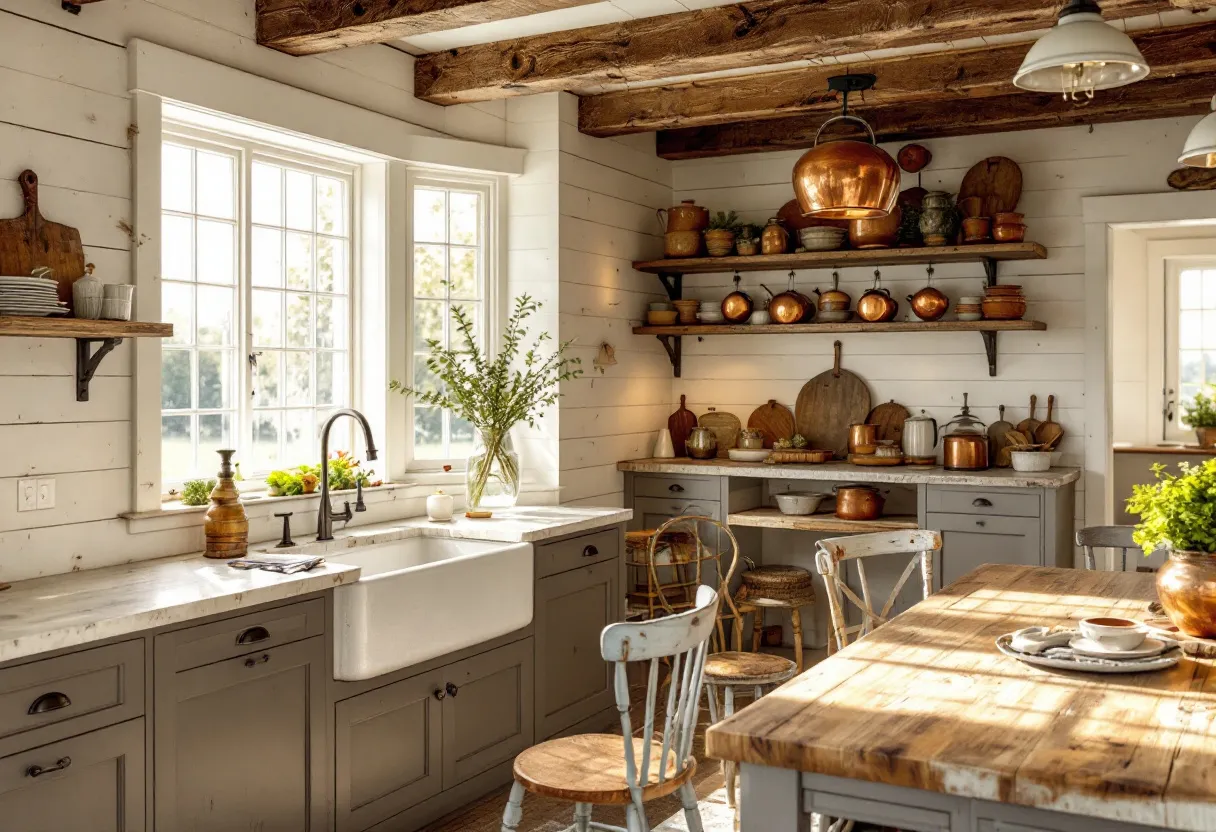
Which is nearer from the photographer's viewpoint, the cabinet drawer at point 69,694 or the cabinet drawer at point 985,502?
the cabinet drawer at point 69,694

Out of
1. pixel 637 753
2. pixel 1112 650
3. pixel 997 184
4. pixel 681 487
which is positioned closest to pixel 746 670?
pixel 637 753

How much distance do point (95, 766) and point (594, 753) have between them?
113 centimetres

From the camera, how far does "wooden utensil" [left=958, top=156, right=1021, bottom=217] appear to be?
5.27m

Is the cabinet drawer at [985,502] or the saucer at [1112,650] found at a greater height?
the cabinet drawer at [985,502]

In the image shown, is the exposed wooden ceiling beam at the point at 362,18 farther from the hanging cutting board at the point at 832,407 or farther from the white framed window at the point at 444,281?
the hanging cutting board at the point at 832,407

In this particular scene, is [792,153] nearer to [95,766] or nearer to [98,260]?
[98,260]

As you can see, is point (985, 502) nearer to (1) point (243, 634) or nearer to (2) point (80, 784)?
(1) point (243, 634)

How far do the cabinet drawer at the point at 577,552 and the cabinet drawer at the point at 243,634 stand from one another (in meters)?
1.11

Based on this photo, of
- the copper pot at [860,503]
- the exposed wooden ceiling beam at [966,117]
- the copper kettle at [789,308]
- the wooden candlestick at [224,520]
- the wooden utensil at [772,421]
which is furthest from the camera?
the wooden utensil at [772,421]

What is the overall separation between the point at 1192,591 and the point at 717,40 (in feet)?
8.04

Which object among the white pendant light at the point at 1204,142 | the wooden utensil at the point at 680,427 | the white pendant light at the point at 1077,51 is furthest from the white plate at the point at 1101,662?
the wooden utensil at the point at 680,427

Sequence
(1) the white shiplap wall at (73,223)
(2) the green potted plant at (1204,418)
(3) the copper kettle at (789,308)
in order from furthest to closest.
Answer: (2) the green potted plant at (1204,418) < (3) the copper kettle at (789,308) < (1) the white shiplap wall at (73,223)

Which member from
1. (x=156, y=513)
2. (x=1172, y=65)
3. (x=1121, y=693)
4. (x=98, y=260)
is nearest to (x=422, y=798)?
(x=156, y=513)

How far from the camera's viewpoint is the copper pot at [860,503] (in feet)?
16.9
